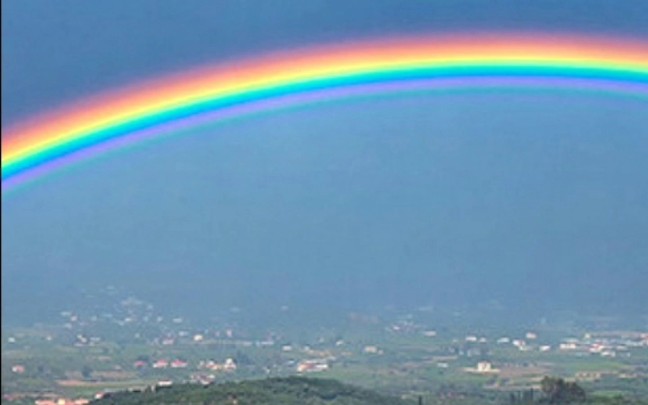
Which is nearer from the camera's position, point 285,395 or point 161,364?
point 285,395

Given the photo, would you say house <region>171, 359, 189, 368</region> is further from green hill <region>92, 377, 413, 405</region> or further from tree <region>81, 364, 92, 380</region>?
green hill <region>92, 377, 413, 405</region>

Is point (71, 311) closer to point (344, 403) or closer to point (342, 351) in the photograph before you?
point (342, 351)

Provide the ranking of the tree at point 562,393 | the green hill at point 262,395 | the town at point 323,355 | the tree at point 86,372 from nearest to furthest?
the green hill at point 262,395 → the tree at point 562,393 → the town at point 323,355 → the tree at point 86,372

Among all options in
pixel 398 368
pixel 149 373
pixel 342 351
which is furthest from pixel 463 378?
pixel 149 373

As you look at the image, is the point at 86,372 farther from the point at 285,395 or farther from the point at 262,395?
the point at 262,395

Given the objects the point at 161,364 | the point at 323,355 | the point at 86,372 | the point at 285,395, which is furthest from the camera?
the point at 323,355

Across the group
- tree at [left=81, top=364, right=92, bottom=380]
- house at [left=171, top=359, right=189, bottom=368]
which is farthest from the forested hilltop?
house at [left=171, top=359, right=189, bottom=368]

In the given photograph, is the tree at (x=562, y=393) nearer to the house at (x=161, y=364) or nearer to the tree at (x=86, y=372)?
the tree at (x=86, y=372)

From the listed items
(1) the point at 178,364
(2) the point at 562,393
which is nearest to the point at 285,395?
(2) the point at 562,393

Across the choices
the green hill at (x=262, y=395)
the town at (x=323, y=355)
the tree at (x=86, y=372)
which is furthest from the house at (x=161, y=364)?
the green hill at (x=262, y=395)
